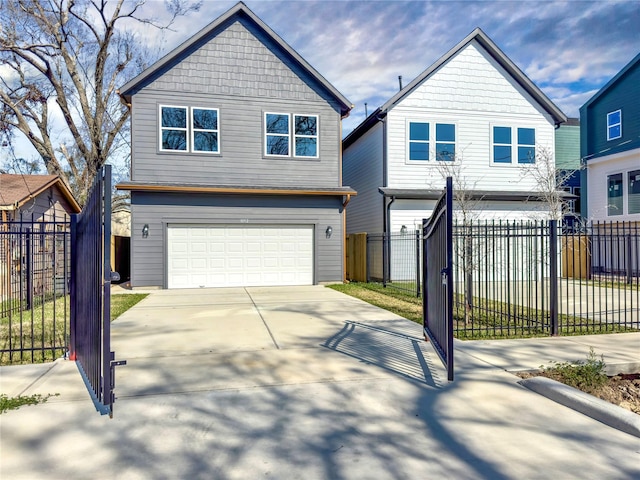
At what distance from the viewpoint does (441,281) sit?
507cm

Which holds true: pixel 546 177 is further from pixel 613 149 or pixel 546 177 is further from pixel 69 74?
pixel 69 74

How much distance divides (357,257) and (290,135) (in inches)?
203

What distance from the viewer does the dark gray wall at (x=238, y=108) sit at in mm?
14062

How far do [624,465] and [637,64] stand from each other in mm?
22867

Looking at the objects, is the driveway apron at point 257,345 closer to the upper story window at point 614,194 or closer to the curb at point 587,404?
the curb at point 587,404

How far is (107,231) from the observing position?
354 centimetres

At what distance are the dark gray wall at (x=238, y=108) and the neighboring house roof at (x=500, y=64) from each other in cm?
191

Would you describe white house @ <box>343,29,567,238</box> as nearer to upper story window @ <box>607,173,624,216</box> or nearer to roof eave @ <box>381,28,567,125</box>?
roof eave @ <box>381,28,567,125</box>

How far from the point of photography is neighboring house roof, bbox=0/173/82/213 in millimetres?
12500

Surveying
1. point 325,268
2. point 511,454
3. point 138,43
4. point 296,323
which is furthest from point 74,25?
point 511,454

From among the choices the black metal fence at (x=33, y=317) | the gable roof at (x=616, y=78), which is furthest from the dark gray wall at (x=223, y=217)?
the gable roof at (x=616, y=78)

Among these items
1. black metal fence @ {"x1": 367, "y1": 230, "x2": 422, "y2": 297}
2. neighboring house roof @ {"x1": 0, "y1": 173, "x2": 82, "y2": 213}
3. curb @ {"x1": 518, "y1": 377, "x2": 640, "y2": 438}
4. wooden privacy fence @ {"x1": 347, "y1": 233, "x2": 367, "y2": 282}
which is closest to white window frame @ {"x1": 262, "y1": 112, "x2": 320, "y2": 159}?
wooden privacy fence @ {"x1": 347, "y1": 233, "x2": 367, "y2": 282}

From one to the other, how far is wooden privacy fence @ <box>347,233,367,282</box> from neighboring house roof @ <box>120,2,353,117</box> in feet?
15.8

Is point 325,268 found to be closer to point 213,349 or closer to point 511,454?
point 213,349
